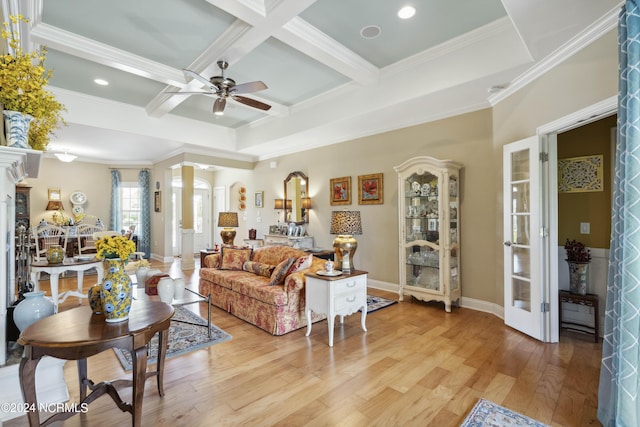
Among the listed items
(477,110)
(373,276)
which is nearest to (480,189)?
(477,110)

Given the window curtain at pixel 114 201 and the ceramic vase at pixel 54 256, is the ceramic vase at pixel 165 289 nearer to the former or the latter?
the ceramic vase at pixel 54 256

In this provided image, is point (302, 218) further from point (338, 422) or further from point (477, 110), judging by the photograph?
point (338, 422)

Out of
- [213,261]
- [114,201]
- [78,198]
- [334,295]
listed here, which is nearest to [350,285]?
[334,295]

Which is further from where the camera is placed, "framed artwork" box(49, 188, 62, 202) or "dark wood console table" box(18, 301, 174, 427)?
"framed artwork" box(49, 188, 62, 202)

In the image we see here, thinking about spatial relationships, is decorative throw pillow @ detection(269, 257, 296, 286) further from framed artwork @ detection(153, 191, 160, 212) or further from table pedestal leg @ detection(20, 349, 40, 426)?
framed artwork @ detection(153, 191, 160, 212)

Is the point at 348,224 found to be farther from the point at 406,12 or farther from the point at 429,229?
the point at 406,12

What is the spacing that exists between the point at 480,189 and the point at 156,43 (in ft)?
14.2

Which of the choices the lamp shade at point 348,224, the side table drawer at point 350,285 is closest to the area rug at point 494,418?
the side table drawer at point 350,285

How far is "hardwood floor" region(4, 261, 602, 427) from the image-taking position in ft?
6.51

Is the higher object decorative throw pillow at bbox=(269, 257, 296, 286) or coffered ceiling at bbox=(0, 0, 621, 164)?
coffered ceiling at bbox=(0, 0, 621, 164)

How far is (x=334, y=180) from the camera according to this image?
5.93 meters

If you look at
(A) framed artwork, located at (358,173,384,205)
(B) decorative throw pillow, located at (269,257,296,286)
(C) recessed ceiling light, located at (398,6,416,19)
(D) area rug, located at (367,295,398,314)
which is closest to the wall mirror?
(A) framed artwork, located at (358,173,384,205)

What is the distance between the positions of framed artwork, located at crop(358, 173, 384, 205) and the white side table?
7.15 ft

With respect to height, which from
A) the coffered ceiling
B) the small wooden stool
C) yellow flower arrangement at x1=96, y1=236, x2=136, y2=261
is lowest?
the small wooden stool
